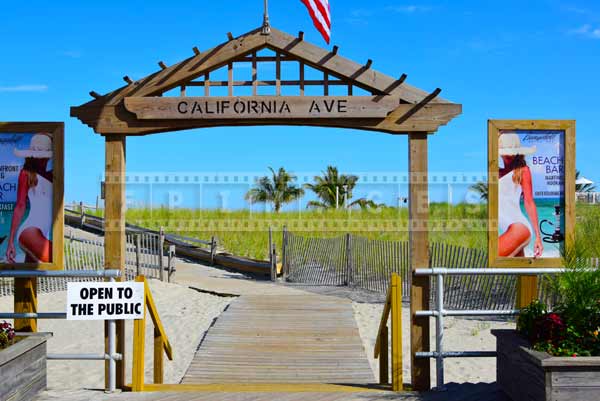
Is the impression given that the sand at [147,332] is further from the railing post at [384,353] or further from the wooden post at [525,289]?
the wooden post at [525,289]

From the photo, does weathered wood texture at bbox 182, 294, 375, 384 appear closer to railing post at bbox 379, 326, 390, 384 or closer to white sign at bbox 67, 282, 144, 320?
railing post at bbox 379, 326, 390, 384

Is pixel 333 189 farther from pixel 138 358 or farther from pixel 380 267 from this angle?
pixel 138 358

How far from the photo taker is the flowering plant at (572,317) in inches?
215

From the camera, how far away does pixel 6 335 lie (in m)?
6.06

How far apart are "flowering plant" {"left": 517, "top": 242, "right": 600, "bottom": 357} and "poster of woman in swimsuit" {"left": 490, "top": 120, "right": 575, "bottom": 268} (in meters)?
1.11

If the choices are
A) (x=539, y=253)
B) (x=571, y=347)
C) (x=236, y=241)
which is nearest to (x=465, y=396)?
(x=571, y=347)

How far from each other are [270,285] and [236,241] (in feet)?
36.9

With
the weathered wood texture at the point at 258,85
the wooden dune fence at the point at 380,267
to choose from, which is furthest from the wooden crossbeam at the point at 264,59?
the wooden dune fence at the point at 380,267

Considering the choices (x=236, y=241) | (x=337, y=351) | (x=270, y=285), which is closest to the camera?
(x=337, y=351)

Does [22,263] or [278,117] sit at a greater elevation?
[278,117]

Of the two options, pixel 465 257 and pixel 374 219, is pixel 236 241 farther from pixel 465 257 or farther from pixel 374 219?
pixel 465 257

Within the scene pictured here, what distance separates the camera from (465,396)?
6.18 m

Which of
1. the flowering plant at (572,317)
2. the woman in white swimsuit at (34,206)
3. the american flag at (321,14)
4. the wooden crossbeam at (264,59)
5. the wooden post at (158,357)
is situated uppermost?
the american flag at (321,14)

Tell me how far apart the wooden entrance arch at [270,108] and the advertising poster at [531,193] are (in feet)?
2.73
